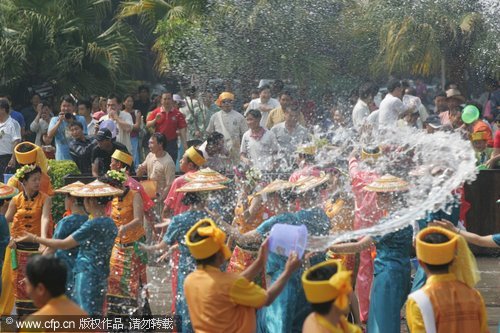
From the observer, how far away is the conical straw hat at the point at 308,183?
30.0ft

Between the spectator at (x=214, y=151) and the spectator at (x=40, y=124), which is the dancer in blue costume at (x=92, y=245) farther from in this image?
the spectator at (x=40, y=124)

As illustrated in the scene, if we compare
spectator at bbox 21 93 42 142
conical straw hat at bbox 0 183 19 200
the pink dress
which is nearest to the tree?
spectator at bbox 21 93 42 142

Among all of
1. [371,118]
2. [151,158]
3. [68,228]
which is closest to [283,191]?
[68,228]

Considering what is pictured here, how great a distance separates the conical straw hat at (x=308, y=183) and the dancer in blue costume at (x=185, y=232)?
69 cm

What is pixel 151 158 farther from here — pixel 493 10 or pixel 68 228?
pixel 493 10

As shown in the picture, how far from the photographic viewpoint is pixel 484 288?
12.0 m

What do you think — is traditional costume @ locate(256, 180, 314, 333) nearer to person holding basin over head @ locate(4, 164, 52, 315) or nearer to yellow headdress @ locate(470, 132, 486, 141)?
person holding basin over head @ locate(4, 164, 52, 315)

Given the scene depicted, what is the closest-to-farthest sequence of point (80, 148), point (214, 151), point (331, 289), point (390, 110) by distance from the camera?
point (331, 289) → point (214, 151) → point (80, 148) → point (390, 110)

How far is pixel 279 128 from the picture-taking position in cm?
1437

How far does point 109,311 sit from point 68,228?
120cm

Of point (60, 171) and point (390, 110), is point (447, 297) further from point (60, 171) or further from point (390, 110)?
point (390, 110)

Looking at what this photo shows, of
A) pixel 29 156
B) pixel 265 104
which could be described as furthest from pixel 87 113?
pixel 29 156

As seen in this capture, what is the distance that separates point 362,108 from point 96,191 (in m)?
7.56

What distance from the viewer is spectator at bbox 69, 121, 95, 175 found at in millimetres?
13894
